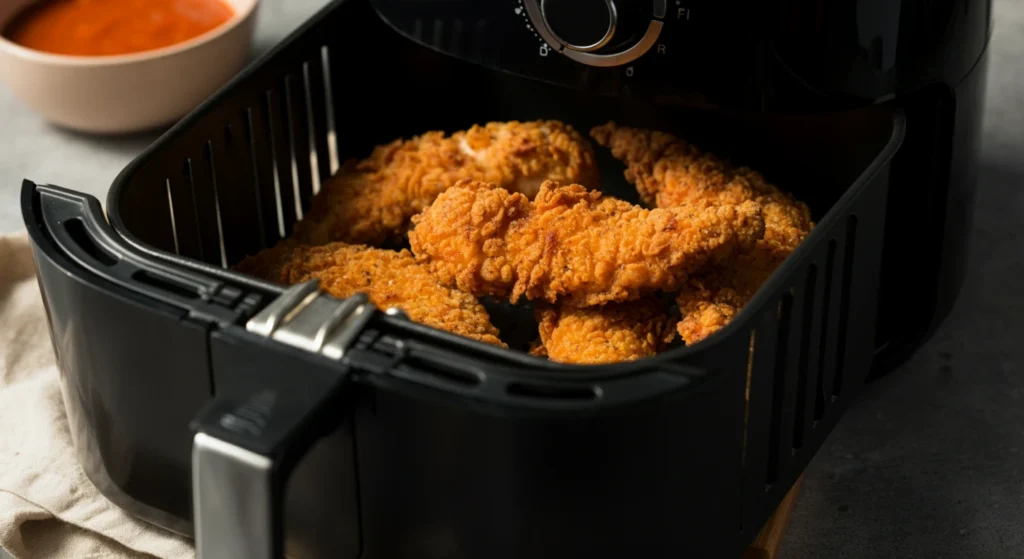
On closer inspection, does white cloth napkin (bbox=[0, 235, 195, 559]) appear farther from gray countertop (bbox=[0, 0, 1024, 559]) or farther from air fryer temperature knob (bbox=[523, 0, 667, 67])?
air fryer temperature knob (bbox=[523, 0, 667, 67])

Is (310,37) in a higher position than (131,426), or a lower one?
higher

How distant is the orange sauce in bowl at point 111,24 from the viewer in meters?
1.30

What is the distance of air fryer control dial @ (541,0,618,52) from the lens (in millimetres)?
882

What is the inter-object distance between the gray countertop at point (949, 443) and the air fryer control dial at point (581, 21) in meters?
0.33

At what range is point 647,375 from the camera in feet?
2.09

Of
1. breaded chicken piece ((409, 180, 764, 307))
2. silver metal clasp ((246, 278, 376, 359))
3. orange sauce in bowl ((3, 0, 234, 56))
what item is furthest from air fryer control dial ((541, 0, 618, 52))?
orange sauce in bowl ((3, 0, 234, 56))

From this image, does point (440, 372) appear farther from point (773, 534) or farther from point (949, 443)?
point (949, 443)

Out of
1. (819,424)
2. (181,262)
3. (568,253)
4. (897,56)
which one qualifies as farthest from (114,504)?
(897,56)

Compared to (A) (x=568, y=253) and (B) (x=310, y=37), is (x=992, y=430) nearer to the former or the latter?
(A) (x=568, y=253)

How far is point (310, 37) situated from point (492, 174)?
0.17m

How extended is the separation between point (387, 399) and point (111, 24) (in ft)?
2.67

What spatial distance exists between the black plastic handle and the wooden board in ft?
1.02

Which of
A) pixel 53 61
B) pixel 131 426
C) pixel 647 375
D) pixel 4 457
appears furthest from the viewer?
pixel 53 61

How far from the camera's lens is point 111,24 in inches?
52.0
